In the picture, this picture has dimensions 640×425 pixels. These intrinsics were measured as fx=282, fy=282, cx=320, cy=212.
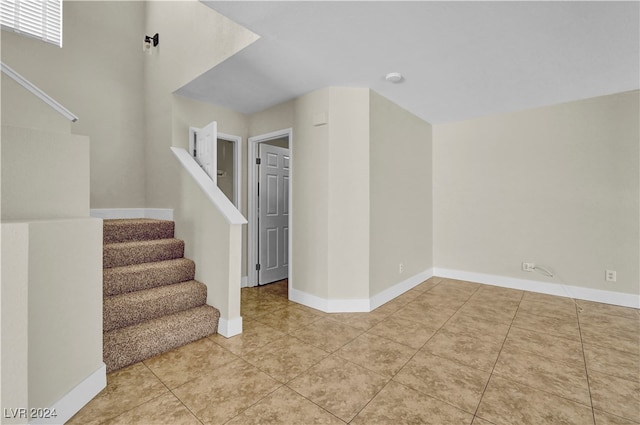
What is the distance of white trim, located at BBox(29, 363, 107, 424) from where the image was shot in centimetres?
148

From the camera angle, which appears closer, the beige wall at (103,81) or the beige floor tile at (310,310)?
the beige floor tile at (310,310)

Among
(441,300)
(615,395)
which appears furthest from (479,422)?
(441,300)

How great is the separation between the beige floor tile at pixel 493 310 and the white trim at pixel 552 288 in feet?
2.09

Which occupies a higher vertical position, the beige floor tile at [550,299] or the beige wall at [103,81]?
the beige wall at [103,81]

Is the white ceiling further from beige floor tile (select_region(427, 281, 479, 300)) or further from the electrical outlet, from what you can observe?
beige floor tile (select_region(427, 281, 479, 300))

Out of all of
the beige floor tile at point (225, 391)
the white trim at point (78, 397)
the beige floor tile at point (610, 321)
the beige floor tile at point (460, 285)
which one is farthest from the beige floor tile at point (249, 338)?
the beige floor tile at point (610, 321)

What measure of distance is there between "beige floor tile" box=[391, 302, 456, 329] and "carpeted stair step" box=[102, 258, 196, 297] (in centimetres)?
223

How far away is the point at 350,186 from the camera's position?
312 centimetres

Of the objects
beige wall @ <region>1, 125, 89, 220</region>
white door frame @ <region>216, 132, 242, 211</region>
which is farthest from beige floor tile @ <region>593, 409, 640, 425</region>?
white door frame @ <region>216, 132, 242, 211</region>

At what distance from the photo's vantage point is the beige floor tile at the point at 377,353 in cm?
205

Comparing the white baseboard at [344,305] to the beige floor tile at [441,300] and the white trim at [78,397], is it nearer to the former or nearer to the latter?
the beige floor tile at [441,300]

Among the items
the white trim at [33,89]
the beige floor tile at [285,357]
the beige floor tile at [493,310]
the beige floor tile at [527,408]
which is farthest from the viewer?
the beige floor tile at [493,310]

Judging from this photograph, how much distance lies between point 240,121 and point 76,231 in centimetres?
270

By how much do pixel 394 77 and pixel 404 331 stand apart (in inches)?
96.5
